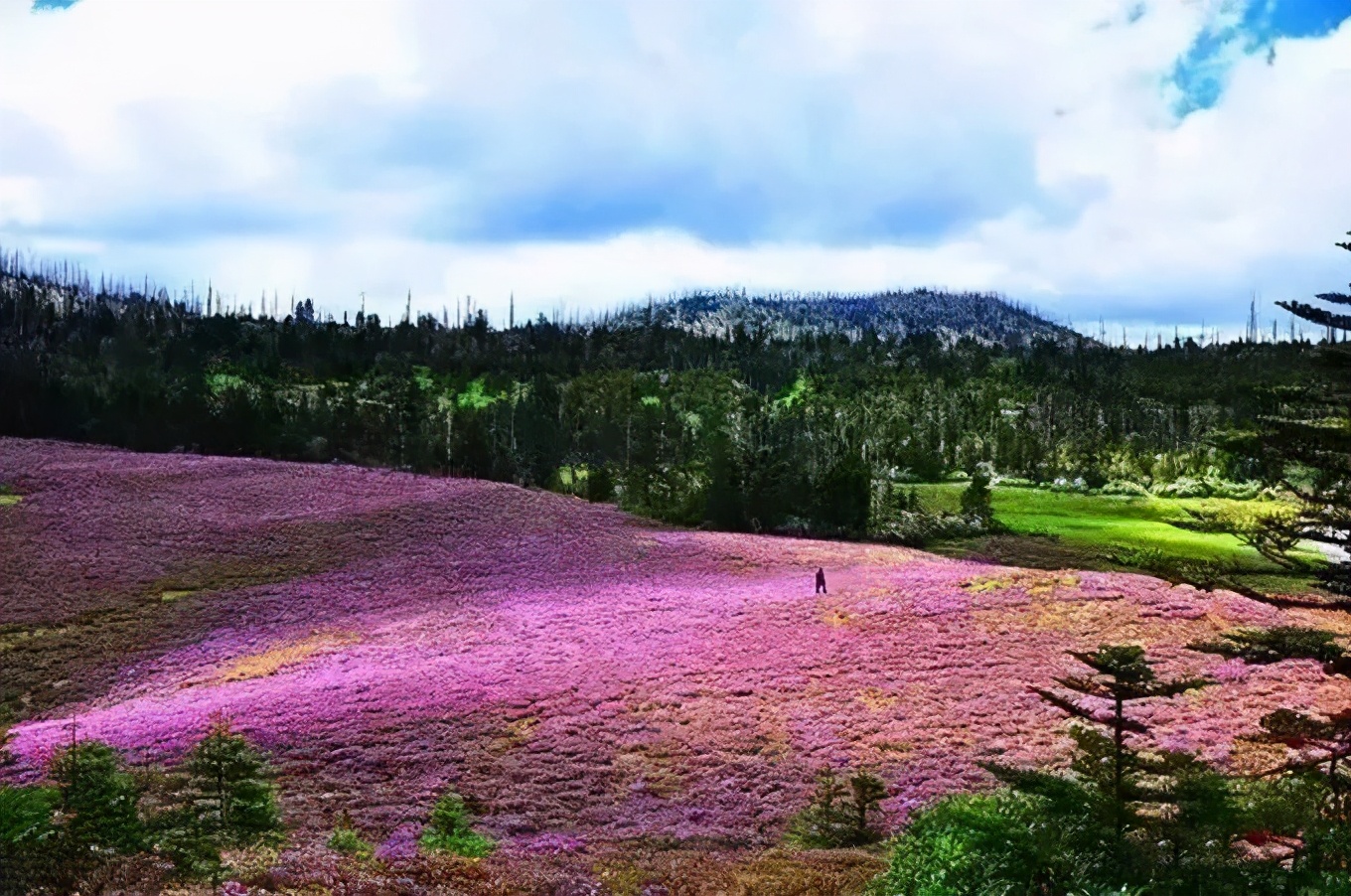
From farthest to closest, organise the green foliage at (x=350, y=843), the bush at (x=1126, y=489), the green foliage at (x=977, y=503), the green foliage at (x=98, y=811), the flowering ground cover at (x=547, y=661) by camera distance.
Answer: the bush at (x=1126, y=489) → the green foliage at (x=977, y=503) → the flowering ground cover at (x=547, y=661) → the green foliage at (x=350, y=843) → the green foliage at (x=98, y=811)

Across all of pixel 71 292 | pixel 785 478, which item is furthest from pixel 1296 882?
pixel 71 292

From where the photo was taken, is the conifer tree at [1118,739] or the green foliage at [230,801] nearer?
the conifer tree at [1118,739]

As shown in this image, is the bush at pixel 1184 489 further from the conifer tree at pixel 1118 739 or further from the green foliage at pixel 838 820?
the conifer tree at pixel 1118 739

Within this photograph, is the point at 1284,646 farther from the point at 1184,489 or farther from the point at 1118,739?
the point at 1184,489

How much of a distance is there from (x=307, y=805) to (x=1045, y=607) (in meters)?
13.4

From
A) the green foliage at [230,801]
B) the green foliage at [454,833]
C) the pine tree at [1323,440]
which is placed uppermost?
the pine tree at [1323,440]

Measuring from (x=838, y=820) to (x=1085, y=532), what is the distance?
28382 millimetres

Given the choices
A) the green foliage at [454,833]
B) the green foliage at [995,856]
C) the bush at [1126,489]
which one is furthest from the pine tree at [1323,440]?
the bush at [1126,489]

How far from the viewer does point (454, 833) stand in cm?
1053

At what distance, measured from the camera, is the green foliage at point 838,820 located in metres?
10.6

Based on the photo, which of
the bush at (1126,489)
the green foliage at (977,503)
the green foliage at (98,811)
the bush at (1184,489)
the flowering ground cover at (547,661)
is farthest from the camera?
the bush at (1126,489)

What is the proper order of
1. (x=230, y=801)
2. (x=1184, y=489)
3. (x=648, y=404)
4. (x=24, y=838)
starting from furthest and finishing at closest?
(x=648, y=404), (x=1184, y=489), (x=230, y=801), (x=24, y=838)

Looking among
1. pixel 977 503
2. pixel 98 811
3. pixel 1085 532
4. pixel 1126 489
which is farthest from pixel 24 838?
pixel 1126 489

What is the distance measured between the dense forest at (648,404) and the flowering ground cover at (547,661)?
18.0 feet
